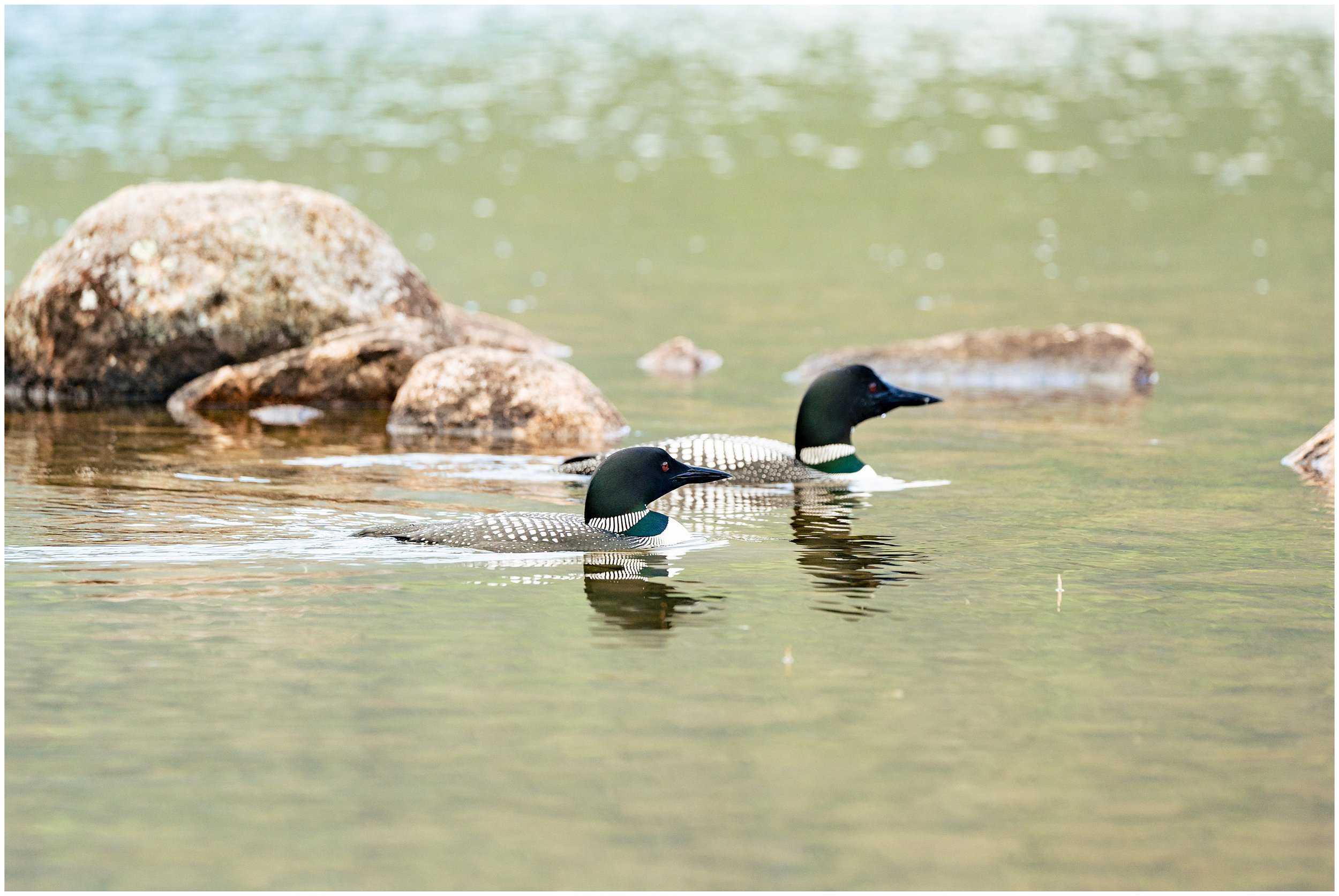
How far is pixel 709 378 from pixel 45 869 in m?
11.6

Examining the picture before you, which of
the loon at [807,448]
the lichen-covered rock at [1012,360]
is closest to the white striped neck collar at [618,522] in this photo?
the loon at [807,448]

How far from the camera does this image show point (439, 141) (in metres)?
36.0

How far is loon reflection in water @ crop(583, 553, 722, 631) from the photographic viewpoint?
8742mm

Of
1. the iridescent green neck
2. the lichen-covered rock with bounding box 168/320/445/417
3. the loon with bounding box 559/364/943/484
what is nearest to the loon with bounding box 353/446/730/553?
the loon with bounding box 559/364/943/484

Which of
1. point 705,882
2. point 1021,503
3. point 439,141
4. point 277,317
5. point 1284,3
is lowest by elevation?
point 705,882

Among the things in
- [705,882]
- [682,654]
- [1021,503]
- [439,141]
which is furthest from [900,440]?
[439,141]

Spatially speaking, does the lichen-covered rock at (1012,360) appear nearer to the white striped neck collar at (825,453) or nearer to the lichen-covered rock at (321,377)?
the lichen-covered rock at (321,377)

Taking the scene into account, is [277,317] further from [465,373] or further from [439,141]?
[439,141]

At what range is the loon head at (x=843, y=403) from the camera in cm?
1248

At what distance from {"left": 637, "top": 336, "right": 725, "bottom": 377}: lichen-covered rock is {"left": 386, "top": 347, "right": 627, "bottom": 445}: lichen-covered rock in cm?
271

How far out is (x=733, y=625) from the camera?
28.2ft

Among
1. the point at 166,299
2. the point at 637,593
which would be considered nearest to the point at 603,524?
the point at 637,593

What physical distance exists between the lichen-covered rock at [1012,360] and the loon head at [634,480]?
6.68m

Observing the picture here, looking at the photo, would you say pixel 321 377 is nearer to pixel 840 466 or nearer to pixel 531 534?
pixel 840 466
